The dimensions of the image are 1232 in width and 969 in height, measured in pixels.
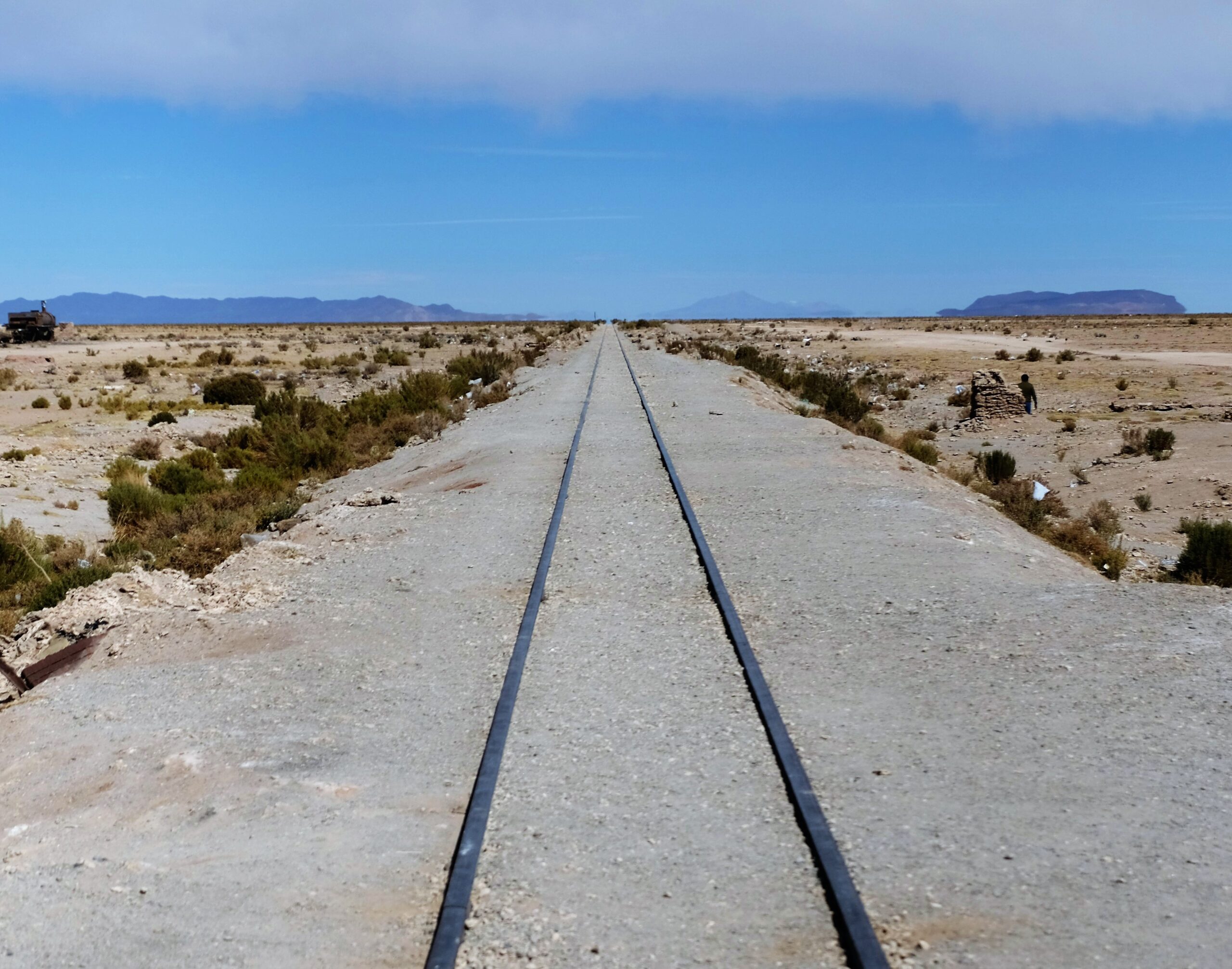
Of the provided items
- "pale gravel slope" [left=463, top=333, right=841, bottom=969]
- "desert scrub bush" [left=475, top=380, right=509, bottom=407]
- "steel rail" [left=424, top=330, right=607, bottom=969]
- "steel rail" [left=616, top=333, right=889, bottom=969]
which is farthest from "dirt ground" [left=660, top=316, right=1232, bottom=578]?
"desert scrub bush" [left=475, top=380, right=509, bottom=407]

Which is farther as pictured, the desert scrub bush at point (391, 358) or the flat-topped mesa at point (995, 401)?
the desert scrub bush at point (391, 358)

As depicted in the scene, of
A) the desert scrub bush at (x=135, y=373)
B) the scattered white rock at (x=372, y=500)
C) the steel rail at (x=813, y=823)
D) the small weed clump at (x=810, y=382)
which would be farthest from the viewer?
the desert scrub bush at (x=135, y=373)

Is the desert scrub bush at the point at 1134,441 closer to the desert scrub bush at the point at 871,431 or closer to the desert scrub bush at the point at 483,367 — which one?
the desert scrub bush at the point at 871,431

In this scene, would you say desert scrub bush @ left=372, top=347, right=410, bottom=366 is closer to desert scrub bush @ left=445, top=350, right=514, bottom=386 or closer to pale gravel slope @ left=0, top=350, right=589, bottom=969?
desert scrub bush @ left=445, top=350, right=514, bottom=386

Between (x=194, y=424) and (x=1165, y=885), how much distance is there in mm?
29078

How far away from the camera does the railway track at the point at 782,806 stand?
4203 mm

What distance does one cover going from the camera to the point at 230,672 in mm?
7809

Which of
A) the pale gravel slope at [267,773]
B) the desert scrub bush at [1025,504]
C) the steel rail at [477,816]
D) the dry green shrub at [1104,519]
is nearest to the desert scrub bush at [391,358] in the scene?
the desert scrub bush at [1025,504]

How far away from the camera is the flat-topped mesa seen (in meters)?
29.9

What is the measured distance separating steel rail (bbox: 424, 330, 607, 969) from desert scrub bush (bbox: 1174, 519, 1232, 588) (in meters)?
7.52

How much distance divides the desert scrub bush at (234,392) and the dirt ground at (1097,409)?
1953 cm

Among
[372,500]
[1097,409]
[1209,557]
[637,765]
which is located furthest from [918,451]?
[637,765]

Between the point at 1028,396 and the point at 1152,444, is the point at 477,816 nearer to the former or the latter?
the point at 1152,444

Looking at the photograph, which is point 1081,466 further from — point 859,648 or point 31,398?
point 31,398
